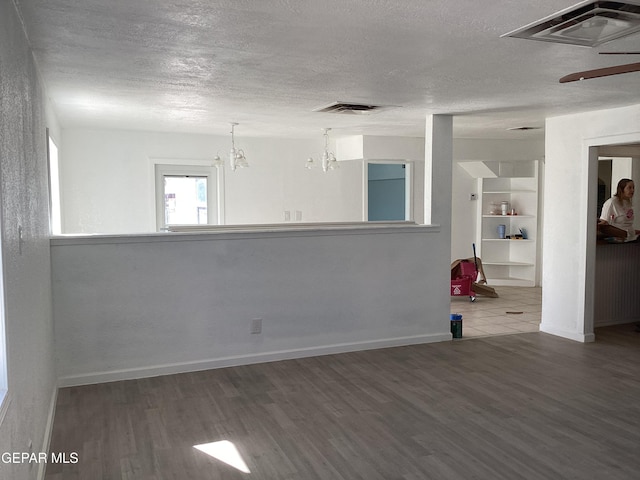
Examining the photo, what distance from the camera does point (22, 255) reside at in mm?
2467

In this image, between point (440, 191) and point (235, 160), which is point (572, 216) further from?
point (235, 160)

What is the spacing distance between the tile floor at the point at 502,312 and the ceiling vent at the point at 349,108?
2.46 m

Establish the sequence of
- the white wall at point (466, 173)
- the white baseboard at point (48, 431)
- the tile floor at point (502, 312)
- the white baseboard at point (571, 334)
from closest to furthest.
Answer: the white baseboard at point (48, 431) → the white baseboard at point (571, 334) → the tile floor at point (502, 312) → the white wall at point (466, 173)

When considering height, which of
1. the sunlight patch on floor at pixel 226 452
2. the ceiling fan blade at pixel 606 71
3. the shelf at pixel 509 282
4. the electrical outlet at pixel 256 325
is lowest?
the sunlight patch on floor at pixel 226 452

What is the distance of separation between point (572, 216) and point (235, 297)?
3366 millimetres

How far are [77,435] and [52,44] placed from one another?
2.23 meters

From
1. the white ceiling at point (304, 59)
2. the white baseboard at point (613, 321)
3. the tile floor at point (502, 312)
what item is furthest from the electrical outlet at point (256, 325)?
the white baseboard at point (613, 321)

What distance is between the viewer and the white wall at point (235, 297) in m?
4.28

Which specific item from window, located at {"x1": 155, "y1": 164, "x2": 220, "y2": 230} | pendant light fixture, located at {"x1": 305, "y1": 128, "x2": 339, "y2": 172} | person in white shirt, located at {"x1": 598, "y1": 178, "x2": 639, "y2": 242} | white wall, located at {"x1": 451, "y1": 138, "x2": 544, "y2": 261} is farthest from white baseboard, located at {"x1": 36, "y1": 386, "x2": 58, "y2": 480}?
white wall, located at {"x1": 451, "y1": 138, "x2": 544, "y2": 261}

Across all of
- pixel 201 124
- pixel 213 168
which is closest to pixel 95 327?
pixel 201 124

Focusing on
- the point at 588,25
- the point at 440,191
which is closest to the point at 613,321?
the point at 440,191

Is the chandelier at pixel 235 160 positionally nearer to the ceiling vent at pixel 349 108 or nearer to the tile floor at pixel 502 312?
the ceiling vent at pixel 349 108

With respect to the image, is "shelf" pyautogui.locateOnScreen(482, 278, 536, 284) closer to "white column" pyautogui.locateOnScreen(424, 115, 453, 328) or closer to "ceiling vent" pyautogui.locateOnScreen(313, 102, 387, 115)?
"white column" pyautogui.locateOnScreen(424, 115, 453, 328)

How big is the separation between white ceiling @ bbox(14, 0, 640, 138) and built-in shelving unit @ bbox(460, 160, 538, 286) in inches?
130
